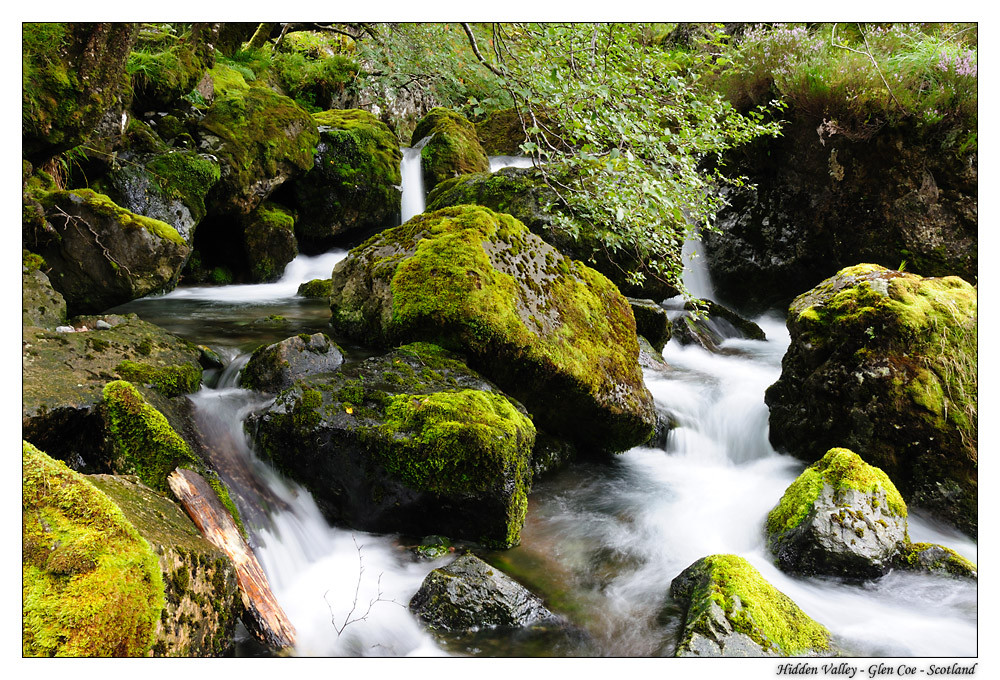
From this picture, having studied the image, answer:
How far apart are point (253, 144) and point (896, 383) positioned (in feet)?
31.7

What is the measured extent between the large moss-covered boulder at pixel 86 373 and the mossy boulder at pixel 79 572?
1246 millimetres

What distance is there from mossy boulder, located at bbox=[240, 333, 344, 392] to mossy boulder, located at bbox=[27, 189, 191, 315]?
7.71 ft

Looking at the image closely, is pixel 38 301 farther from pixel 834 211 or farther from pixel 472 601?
pixel 834 211

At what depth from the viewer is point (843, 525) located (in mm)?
3830

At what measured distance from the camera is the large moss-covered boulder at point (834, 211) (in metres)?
9.00

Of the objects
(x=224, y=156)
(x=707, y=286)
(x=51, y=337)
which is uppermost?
(x=224, y=156)

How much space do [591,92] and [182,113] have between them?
7.96m

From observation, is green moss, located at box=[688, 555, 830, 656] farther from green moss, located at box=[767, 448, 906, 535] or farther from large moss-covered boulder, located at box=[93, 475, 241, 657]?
large moss-covered boulder, located at box=[93, 475, 241, 657]

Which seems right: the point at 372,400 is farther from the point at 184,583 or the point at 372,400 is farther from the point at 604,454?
the point at 604,454

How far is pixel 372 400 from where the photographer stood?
396 centimetres

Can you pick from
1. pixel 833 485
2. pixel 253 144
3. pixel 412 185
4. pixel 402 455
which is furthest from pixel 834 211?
pixel 253 144
